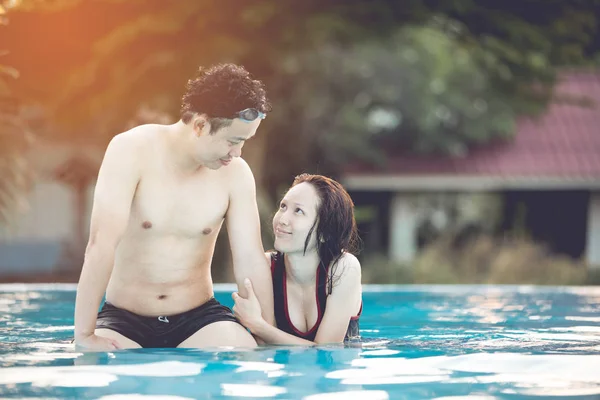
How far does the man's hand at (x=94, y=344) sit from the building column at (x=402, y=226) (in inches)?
677

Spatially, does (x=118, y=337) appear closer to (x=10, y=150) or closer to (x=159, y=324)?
(x=159, y=324)

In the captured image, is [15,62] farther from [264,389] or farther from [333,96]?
[264,389]

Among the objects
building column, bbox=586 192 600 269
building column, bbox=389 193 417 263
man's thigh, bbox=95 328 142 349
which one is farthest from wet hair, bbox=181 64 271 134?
building column, bbox=586 192 600 269

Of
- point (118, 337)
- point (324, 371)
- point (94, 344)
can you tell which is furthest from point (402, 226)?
point (324, 371)

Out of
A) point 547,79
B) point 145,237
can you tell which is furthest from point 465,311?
point 547,79

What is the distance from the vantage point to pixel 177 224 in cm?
509

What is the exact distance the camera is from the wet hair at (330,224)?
527cm

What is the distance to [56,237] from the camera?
2512 centimetres

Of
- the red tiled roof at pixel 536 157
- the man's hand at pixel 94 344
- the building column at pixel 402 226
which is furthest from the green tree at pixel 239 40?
the man's hand at pixel 94 344

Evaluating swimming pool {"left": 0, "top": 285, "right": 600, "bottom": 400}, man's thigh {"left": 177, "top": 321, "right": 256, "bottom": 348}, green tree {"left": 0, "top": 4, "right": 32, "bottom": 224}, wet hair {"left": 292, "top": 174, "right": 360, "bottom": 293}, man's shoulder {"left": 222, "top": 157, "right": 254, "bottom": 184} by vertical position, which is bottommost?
swimming pool {"left": 0, "top": 285, "right": 600, "bottom": 400}

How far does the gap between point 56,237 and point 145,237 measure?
20.7 m

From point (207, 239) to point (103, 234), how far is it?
601mm

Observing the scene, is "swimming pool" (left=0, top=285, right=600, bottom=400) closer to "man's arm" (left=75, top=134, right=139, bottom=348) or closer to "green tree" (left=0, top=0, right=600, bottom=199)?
"man's arm" (left=75, top=134, right=139, bottom=348)

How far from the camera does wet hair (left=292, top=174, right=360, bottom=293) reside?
527 centimetres
